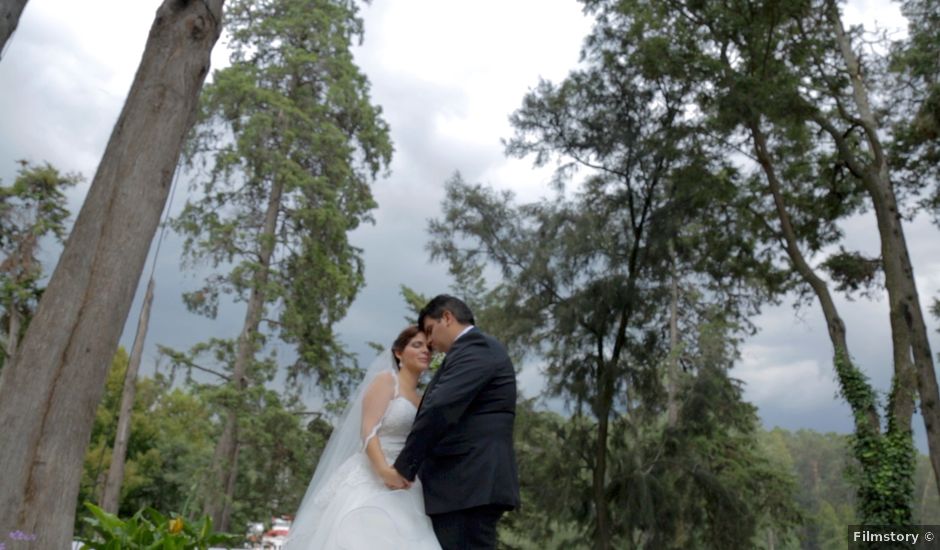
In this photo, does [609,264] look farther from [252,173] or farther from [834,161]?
[252,173]

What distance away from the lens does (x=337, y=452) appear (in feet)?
12.3

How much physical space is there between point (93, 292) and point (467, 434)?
62.9 inches

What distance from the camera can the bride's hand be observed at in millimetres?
3064

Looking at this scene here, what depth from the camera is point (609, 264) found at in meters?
16.0

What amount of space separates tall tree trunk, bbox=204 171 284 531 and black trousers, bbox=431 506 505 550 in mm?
13662

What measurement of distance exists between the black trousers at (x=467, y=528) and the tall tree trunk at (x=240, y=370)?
1366cm

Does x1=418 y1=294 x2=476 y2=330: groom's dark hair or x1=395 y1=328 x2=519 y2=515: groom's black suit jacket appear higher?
x1=418 y1=294 x2=476 y2=330: groom's dark hair

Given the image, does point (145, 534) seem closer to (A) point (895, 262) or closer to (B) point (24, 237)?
(A) point (895, 262)

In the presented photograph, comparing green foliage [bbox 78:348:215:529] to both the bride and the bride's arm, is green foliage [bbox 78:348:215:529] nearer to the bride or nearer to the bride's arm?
the bride

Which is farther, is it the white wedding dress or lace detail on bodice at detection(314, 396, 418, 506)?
lace detail on bodice at detection(314, 396, 418, 506)

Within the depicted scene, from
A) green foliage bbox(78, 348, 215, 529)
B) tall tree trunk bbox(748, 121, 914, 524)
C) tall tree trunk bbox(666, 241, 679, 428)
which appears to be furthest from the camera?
green foliage bbox(78, 348, 215, 529)

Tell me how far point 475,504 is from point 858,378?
1208 cm

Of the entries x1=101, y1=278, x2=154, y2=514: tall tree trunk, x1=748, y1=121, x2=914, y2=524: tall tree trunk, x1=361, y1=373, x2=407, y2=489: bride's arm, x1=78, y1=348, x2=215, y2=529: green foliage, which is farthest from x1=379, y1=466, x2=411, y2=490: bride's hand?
x1=78, y1=348, x2=215, y2=529: green foliage

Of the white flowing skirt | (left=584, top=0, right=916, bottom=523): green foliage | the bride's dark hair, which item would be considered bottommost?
the white flowing skirt
